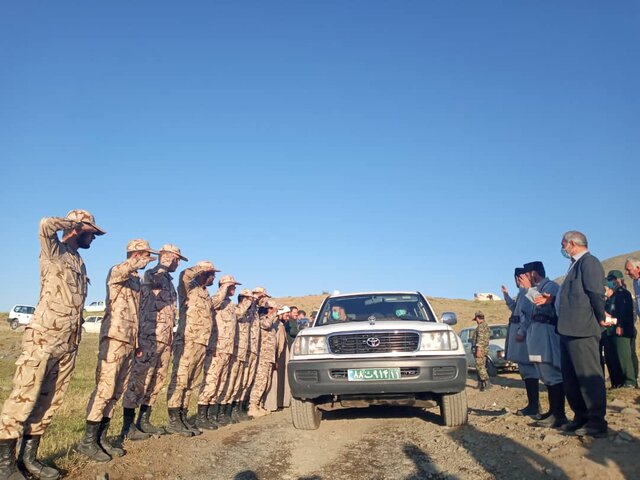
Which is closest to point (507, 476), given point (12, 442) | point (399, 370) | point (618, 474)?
point (618, 474)

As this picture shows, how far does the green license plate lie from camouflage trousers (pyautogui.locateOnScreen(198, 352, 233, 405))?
7.97 ft

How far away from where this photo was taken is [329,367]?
5.69 metres

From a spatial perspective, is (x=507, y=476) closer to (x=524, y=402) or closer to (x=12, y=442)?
(x=12, y=442)

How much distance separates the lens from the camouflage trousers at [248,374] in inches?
336

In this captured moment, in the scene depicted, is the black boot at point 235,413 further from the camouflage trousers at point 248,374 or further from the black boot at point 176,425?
the black boot at point 176,425

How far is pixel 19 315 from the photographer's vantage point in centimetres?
3328

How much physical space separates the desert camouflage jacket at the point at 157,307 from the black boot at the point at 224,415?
6.52ft

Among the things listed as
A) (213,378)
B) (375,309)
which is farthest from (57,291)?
(375,309)

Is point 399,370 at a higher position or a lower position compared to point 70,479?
higher

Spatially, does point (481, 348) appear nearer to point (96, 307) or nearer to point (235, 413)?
point (235, 413)

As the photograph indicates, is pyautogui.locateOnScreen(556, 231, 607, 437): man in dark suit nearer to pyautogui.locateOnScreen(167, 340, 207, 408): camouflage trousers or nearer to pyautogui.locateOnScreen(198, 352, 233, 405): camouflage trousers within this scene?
pyautogui.locateOnScreen(167, 340, 207, 408): camouflage trousers

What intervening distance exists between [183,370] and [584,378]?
4436mm

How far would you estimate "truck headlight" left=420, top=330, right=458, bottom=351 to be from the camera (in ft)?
19.0

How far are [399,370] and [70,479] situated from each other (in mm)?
3216
